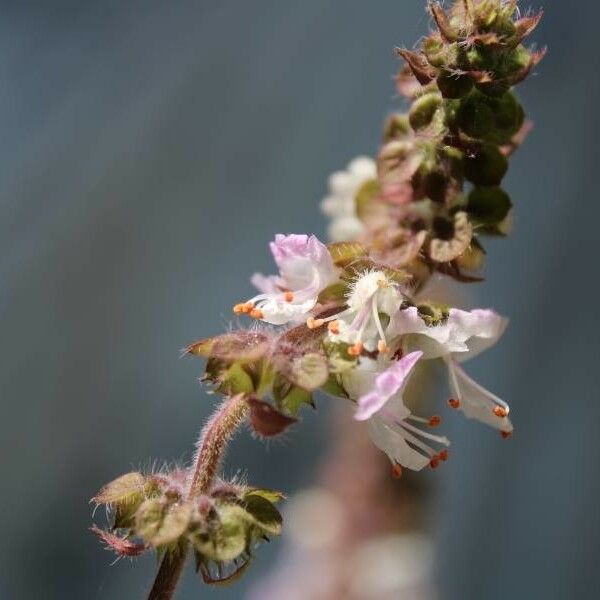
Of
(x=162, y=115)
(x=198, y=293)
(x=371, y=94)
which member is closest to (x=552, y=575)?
(x=198, y=293)

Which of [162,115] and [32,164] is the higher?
[162,115]

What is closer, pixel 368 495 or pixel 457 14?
pixel 457 14

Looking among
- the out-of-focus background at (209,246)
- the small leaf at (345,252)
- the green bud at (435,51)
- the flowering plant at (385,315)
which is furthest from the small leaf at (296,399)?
the out-of-focus background at (209,246)

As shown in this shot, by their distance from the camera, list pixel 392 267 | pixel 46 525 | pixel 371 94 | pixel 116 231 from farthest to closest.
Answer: pixel 371 94 < pixel 116 231 < pixel 46 525 < pixel 392 267

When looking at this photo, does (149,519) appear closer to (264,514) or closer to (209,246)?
(264,514)

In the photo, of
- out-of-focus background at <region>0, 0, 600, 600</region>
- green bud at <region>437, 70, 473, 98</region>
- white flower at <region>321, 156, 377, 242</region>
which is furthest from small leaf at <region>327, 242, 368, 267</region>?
out-of-focus background at <region>0, 0, 600, 600</region>

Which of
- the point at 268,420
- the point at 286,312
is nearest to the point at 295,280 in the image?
the point at 286,312

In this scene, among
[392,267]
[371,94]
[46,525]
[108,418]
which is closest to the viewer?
[392,267]

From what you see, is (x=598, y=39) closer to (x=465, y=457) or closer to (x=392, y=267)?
(x=465, y=457)
